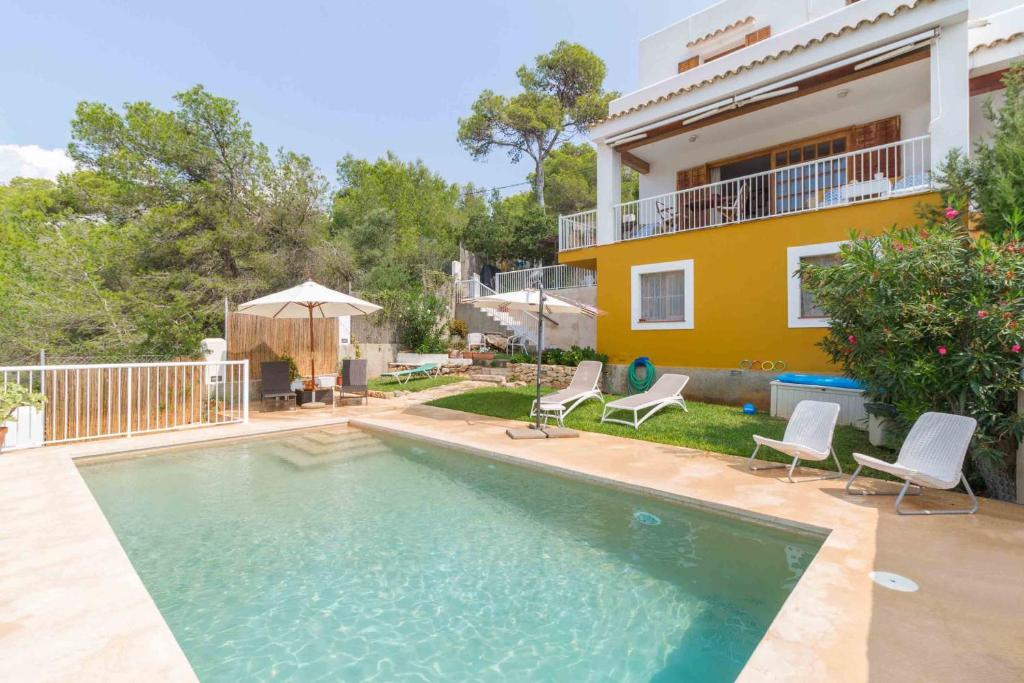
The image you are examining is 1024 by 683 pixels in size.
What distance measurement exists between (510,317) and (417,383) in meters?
5.86

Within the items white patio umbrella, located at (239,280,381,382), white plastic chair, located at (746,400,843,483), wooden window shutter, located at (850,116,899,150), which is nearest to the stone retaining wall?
white patio umbrella, located at (239,280,381,382)

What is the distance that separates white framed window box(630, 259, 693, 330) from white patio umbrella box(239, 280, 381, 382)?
21.5 feet

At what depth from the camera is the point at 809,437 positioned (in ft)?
20.3

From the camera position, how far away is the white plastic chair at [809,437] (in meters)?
5.81

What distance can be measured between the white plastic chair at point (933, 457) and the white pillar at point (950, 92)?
230 inches

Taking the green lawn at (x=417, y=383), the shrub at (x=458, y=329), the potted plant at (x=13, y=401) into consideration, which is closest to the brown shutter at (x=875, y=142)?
the green lawn at (x=417, y=383)

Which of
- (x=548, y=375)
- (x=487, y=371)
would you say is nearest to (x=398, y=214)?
(x=487, y=371)

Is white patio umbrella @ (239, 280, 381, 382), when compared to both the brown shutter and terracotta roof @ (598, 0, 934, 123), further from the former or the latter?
the brown shutter

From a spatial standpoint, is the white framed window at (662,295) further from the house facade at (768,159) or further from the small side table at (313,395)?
the small side table at (313,395)

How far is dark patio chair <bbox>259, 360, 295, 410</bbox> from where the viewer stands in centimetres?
1165

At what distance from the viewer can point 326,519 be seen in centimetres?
529

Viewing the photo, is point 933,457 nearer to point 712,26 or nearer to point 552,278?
point 712,26

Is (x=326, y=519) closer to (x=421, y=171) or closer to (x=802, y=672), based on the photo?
(x=802, y=672)

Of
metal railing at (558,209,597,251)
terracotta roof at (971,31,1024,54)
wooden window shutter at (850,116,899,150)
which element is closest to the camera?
terracotta roof at (971,31,1024,54)
